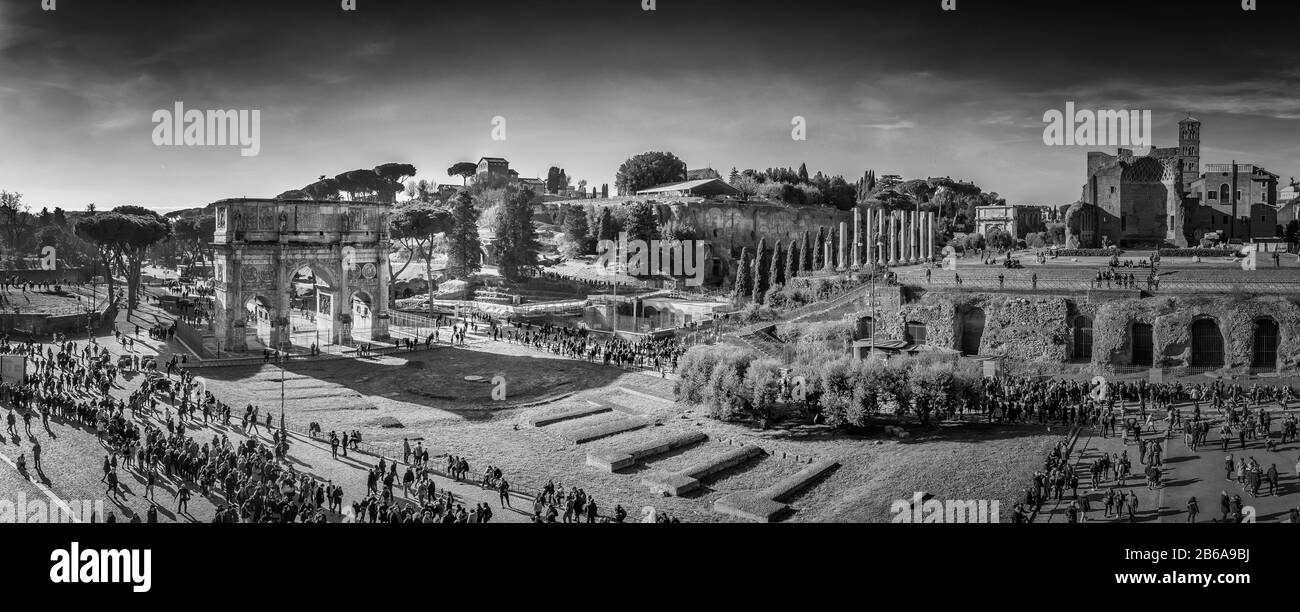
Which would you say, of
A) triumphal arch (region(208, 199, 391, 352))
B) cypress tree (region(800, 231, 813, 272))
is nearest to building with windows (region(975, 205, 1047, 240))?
cypress tree (region(800, 231, 813, 272))

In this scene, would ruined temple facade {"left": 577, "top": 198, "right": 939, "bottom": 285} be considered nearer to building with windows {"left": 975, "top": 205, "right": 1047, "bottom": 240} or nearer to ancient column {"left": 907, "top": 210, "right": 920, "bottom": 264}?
building with windows {"left": 975, "top": 205, "right": 1047, "bottom": 240}

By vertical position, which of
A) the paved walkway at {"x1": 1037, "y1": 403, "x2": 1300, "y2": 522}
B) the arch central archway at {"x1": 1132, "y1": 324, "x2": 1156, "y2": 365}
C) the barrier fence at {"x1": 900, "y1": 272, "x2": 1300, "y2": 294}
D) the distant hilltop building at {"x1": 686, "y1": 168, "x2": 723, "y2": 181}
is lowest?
the paved walkway at {"x1": 1037, "y1": 403, "x2": 1300, "y2": 522}

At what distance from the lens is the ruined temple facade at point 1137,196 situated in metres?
40.8

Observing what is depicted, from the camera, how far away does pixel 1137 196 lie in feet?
Result: 137

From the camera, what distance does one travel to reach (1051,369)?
3069 centimetres

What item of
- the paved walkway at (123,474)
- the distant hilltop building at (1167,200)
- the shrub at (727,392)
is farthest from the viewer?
the distant hilltop building at (1167,200)

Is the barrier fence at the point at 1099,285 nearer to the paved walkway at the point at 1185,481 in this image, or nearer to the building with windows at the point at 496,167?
the paved walkway at the point at 1185,481

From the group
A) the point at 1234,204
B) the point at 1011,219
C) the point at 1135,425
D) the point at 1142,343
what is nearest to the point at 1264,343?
the point at 1142,343

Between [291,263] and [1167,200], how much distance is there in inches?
1484

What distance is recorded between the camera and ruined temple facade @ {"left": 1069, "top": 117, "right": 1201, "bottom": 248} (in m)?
40.8

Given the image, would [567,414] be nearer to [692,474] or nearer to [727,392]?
[727,392]

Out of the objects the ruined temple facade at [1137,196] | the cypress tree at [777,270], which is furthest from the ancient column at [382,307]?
the ruined temple facade at [1137,196]

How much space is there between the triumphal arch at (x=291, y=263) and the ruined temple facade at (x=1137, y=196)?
104 feet
